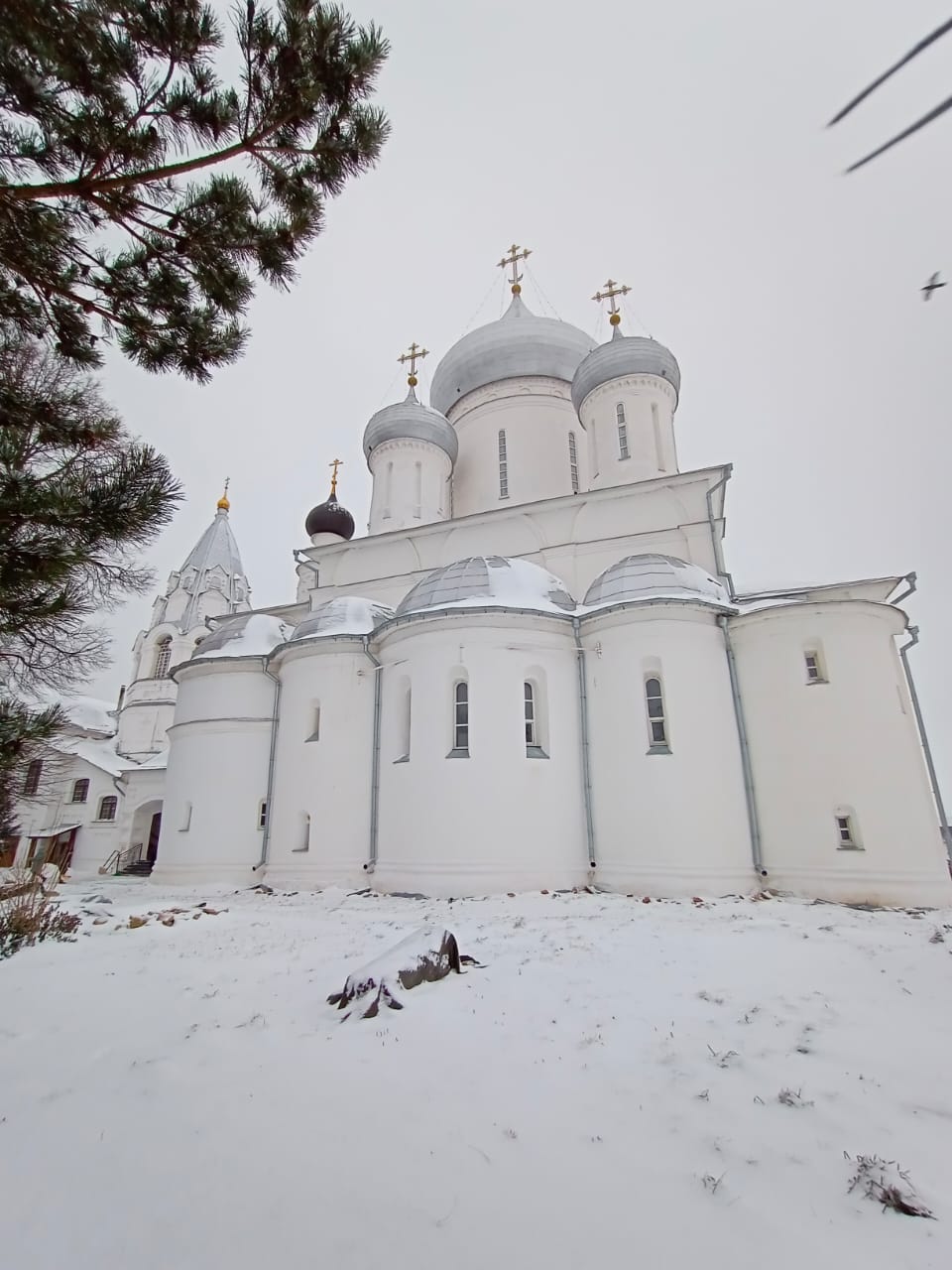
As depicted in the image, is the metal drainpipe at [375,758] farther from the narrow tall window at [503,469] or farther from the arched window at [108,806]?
the arched window at [108,806]

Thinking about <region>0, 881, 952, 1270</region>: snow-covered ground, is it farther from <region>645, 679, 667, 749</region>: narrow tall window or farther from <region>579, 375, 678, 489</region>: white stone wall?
<region>579, 375, 678, 489</region>: white stone wall

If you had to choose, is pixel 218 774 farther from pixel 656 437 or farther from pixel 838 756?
pixel 656 437

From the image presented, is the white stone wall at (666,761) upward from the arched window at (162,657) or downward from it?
downward

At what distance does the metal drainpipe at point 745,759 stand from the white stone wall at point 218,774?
9953mm

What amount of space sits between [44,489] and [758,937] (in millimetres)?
7474

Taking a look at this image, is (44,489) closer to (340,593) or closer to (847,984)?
(847,984)

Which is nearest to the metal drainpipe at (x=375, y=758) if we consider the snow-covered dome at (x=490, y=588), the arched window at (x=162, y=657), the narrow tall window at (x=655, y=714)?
the snow-covered dome at (x=490, y=588)

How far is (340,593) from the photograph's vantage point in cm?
1911

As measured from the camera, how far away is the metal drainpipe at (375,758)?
511 inches

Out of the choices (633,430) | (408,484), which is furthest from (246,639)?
(633,430)

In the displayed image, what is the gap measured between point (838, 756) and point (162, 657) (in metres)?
28.9

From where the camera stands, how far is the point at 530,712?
42.5 ft

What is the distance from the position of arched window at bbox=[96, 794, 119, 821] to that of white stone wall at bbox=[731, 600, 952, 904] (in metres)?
25.0

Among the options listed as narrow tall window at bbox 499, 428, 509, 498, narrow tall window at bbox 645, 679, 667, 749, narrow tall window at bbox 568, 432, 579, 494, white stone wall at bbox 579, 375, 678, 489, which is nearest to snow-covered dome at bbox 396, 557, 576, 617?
narrow tall window at bbox 645, 679, 667, 749
